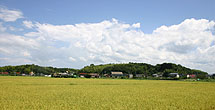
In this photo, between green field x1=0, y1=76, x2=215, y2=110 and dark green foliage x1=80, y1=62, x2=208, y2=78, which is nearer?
green field x1=0, y1=76, x2=215, y2=110

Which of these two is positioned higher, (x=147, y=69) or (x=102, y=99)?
(x=147, y=69)

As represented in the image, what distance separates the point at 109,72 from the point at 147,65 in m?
34.6

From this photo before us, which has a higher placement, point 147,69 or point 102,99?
point 147,69

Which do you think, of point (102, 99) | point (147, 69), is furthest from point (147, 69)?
point (102, 99)

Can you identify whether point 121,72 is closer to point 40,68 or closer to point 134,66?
point 134,66

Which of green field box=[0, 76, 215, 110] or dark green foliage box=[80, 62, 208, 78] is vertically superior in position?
dark green foliage box=[80, 62, 208, 78]

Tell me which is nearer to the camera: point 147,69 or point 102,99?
point 102,99

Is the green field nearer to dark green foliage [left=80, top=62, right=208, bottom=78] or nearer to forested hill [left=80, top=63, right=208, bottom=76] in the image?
dark green foliage [left=80, top=62, right=208, bottom=78]

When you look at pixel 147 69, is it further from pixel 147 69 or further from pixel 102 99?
pixel 102 99

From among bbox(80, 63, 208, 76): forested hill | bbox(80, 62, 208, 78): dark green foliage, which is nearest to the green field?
bbox(80, 62, 208, 78): dark green foliage

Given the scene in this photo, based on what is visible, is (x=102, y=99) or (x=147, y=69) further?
(x=147, y=69)

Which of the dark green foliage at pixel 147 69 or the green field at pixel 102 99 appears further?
the dark green foliage at pixel 147 69

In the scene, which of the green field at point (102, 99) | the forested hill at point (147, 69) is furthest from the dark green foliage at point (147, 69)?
the green field at point (102, 99)

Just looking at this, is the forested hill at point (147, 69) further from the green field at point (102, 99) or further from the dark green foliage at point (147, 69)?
the green field at point (102, 99)
